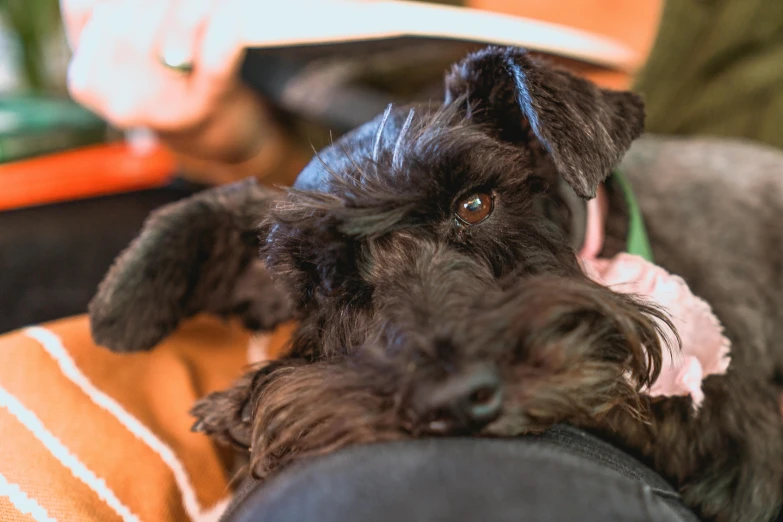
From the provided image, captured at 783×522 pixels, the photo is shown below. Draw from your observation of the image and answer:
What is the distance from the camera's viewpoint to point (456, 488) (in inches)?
30.4

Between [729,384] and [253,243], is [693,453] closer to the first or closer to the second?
[729,384]

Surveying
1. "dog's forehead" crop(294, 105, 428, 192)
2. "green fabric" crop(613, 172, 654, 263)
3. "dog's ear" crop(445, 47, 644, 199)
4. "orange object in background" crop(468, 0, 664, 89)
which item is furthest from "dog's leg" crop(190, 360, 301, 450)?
"orange object in background" crop(468, 0, 664, 89)

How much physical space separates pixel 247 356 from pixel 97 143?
1870 mm

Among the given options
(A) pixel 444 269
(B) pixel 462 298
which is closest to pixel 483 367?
(B) pixel 462 298

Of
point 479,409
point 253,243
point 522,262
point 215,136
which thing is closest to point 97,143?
point 215,136

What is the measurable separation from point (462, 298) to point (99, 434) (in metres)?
0.94

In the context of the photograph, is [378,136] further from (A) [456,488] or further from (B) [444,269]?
(A) [456,488]

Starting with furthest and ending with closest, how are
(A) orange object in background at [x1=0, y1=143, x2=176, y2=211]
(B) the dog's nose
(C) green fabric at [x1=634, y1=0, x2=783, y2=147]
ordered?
(C) green fabric at [x1=634, y1=0, x2=783, y2=147], (A) orange object in background at [x1=0, y1=143, x2=176, y2=211], (B) the dog's nose

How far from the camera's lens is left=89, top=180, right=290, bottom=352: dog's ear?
152 centimetres

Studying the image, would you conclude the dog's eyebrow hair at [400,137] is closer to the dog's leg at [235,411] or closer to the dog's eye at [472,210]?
the dog's eye at [472,210]

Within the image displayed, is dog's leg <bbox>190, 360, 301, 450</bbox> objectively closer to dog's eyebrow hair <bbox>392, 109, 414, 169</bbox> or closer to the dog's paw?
the dog's paw

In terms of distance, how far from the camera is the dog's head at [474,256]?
0.98m

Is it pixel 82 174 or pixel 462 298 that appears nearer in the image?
pixel 462 298

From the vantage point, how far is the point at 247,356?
6.25 ft
